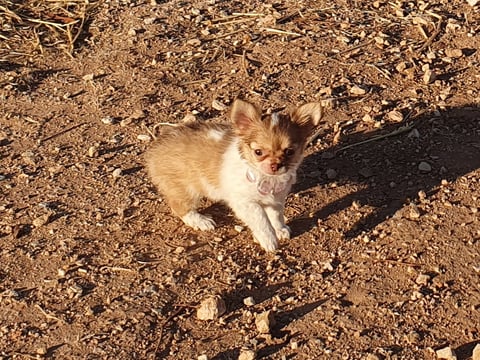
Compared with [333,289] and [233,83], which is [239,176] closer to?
[333,289]

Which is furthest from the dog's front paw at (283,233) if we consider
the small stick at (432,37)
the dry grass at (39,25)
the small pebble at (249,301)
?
the dry grass at (39,25)

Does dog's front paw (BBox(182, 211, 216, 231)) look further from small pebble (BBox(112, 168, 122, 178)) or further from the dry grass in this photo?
the dry grass

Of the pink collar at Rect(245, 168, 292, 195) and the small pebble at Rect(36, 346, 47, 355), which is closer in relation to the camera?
the small pebble at Rect(36, 346, 47, 355)

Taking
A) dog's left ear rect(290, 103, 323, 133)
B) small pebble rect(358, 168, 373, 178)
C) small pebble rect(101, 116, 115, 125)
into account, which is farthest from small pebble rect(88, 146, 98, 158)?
small pebble rect(358, 168, 373, 178)

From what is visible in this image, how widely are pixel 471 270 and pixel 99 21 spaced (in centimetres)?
493

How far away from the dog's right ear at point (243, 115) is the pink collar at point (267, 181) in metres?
0.30

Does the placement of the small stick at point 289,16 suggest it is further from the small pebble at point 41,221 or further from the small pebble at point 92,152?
the small pebble at point 41,221

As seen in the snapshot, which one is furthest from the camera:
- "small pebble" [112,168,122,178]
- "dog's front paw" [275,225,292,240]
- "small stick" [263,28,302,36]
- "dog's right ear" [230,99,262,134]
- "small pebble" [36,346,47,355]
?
"small stick" [263,28,302,36]

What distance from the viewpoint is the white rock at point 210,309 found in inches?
196

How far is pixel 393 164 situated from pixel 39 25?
4.25m

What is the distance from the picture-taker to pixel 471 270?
526 centimetres

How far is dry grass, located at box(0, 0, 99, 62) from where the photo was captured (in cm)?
801

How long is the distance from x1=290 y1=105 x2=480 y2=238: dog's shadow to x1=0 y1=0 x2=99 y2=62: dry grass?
318 cm

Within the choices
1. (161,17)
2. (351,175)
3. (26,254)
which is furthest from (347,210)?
(161,17)
